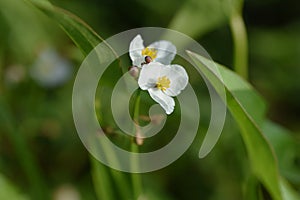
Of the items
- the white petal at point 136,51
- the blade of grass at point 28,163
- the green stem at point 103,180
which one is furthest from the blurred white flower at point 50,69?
the white petal at point 136,51

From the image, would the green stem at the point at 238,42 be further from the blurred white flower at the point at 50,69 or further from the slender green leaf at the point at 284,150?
the blurred white flower at the point at 50,69

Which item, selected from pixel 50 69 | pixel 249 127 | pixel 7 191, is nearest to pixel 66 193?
pixel 7 191

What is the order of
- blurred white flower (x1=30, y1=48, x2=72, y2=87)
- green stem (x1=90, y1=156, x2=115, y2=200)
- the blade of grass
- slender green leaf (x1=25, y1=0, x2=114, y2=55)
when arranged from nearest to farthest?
slender green leaf (x1=25, y1=0, x2=114, y2=55), green stem (x1=90, y1=156, x2=115, y2=200), the blade of grass, blurred white flower (x1=30, y1=48, x2=72, y2=87)

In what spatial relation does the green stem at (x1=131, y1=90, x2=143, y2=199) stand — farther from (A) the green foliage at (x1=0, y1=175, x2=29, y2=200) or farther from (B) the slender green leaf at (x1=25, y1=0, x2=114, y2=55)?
(A) the green foliage at (x1=0, y1=175, x2=29, y2=200)

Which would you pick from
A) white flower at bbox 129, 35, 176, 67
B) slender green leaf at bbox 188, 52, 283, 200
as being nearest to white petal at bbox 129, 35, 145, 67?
white flower at bbox 129, 35, 176, 67

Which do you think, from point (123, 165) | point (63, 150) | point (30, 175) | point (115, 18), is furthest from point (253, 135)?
point (115, 18)

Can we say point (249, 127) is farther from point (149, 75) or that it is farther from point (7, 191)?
point (7, 191)

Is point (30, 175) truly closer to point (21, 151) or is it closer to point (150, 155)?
point (21, 151)
